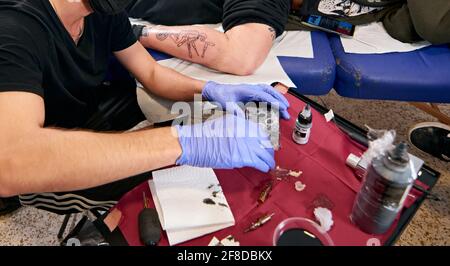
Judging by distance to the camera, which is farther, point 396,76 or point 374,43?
point 374,43

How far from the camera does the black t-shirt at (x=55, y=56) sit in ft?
2.23

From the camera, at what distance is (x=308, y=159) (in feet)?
2.65

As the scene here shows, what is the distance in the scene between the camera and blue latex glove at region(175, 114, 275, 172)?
74 centimetres

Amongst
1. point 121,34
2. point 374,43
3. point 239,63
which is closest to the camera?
point 121,34

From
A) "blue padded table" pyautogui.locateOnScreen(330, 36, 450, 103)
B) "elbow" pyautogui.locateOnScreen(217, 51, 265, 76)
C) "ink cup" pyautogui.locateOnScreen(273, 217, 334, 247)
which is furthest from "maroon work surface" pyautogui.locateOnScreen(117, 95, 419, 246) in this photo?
"blue padded table" pyautogui.locateOnScreen(330, 36, 450, 103)

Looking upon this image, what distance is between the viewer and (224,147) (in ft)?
2.47

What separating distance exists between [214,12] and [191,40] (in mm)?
288

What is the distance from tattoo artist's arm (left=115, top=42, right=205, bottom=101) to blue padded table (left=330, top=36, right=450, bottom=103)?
2.27 ft

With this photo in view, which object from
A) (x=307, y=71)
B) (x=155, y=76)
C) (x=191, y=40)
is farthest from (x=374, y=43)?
(x=155, y=76)

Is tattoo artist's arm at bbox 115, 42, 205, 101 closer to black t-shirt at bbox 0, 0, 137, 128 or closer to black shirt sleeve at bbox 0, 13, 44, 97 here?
black t-shirt at bbox 0, 0, 137, 128

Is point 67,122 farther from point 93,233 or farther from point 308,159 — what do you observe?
point 308,159

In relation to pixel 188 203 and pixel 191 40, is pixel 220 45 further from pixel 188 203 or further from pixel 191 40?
pixel 188 203

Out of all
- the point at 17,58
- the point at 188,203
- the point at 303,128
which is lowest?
the point at 188,203
